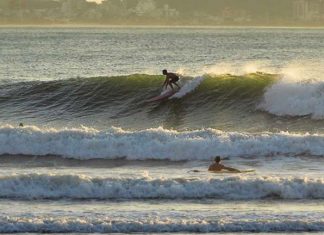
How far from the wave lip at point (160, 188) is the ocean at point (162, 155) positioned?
0.08 feet

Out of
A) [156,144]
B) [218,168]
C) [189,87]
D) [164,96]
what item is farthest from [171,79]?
[218,168]

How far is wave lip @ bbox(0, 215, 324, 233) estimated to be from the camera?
1544 centimetres

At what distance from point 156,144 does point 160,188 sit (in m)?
5.38

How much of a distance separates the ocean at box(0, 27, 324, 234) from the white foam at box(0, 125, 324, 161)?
32mm

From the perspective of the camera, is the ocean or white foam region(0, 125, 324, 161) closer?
the ocean

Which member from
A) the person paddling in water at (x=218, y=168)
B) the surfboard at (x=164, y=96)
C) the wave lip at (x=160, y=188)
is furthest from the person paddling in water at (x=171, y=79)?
the wave lip at (x=160, y=188)

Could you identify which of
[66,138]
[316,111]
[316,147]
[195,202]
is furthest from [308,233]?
[316,111]

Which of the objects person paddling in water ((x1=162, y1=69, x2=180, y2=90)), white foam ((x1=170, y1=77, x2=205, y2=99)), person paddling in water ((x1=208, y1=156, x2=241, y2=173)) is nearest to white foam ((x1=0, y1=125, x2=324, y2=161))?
person paddling in water ((x1=208, y1=156, x2=241, y2=173))

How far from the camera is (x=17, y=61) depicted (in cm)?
5734

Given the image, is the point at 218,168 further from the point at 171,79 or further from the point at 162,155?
the point at 171,79

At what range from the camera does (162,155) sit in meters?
23.1

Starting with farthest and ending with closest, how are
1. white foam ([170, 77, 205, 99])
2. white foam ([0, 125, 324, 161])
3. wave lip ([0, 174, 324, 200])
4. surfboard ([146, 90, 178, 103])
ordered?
white foam ([170, 77, 205, 99]), surfboard ([146, 90, 178, 103]), white foam ([0, 125, 324, 161]), wave lip ([0, 174, 324, 200])

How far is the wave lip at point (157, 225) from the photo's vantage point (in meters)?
15.4

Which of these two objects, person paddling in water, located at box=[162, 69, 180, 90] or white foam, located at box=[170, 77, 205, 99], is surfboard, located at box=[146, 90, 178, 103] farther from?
person paddling in water, located at box=[162, 69, 180, 90]
